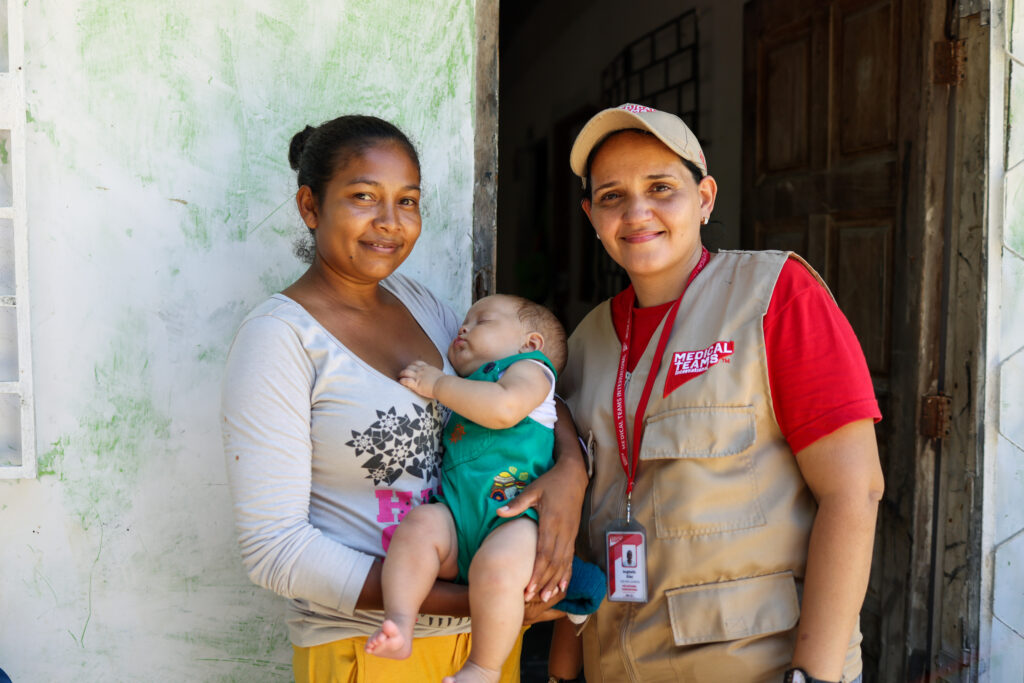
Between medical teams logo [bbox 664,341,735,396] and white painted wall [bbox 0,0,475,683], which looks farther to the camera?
white painted wall [bbox 0,0,475,683]

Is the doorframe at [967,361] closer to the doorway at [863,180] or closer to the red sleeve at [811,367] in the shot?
the doorway at [863,180]

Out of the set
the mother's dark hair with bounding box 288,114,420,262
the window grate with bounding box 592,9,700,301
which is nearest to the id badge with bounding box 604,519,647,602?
the mother's dark hair with bounding box 288,114,420,262

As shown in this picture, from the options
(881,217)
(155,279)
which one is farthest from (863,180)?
(155,279)

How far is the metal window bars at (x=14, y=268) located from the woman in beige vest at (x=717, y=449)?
1.61m

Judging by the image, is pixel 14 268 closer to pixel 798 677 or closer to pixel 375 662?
pixel 375 662

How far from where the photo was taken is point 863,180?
3.34m

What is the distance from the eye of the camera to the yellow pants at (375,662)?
180cm

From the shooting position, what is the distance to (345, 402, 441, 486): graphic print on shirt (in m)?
1.78

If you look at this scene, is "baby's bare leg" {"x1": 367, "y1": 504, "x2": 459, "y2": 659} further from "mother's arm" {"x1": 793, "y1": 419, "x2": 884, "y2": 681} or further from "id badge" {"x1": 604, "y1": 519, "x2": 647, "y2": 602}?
"mother's arm" {"x1": 793, "y1": 419, "x2": 884, "y2": 681}

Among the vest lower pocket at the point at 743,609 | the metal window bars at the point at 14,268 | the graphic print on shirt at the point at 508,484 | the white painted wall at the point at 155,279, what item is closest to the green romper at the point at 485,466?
the graphic print on shirt at the point at 508,484

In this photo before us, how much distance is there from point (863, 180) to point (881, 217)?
0.61ft

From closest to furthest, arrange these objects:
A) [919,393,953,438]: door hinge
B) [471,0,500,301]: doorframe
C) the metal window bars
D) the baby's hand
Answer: the baby's hand
the metal window bars
[471,0,500,301]: doorframe
[919,393,953,438]: door hinge

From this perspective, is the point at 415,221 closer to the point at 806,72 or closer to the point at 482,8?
the point at 482,8

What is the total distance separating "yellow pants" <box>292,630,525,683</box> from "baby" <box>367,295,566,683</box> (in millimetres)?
214
